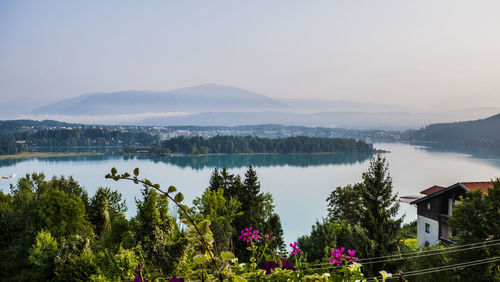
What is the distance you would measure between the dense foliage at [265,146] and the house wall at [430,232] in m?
73.7

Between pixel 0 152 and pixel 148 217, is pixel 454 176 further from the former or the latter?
pixel 0 152

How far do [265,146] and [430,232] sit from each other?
7779 cm

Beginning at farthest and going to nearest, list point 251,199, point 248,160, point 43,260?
point 248,160, point 251,199, point 43,260

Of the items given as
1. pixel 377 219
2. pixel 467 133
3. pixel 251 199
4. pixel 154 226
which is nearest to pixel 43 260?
pixel 154 226

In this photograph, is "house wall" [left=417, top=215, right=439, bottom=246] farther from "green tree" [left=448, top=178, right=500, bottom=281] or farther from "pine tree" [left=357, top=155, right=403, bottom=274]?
"pine tree" [left=357, top=155, right=403, bottom=274]

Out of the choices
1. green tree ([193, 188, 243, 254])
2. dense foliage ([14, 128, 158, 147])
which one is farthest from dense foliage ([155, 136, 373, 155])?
green tree ([193, 188, 243, 254])

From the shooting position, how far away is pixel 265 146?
92.4m

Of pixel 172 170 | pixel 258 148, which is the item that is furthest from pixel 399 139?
pixel 172 170

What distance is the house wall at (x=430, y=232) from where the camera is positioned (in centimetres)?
1441

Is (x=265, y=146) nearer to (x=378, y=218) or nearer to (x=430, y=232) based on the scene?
(x=430, y=232)

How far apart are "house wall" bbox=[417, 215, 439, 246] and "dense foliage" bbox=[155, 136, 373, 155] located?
73712mm

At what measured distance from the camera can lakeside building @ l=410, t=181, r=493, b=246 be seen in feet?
44.5

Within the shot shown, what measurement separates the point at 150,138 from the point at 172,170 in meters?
62.0

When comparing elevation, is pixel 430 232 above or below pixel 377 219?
below
